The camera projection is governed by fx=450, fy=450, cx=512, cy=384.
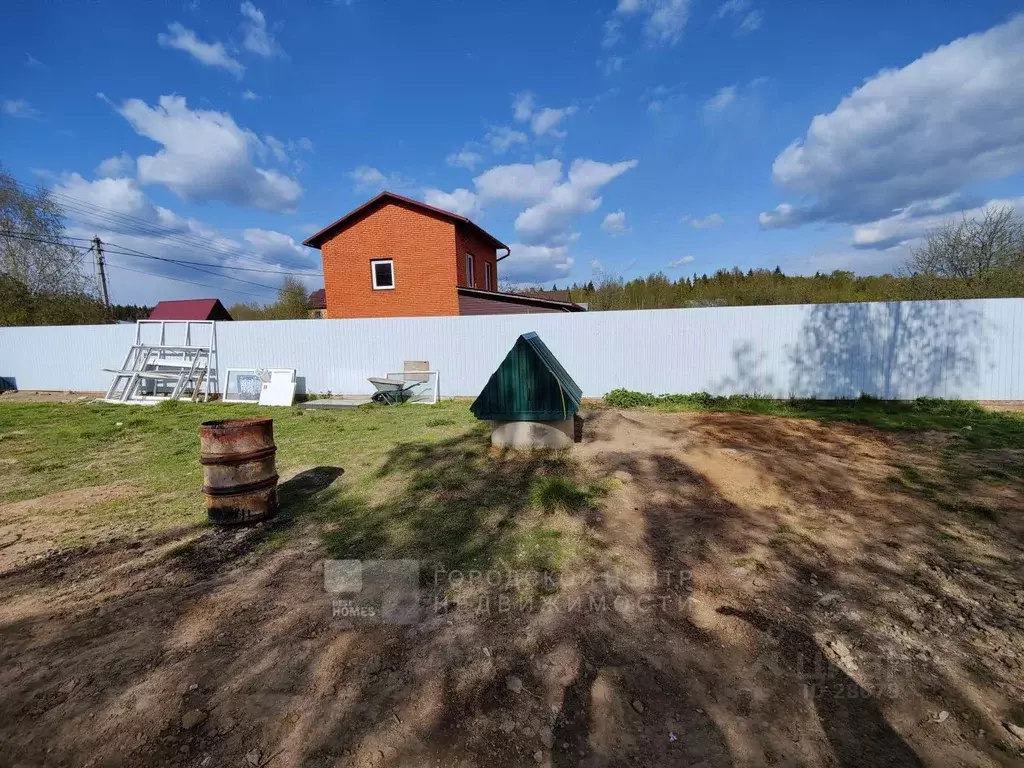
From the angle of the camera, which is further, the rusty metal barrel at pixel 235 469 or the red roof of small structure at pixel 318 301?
the red roof of small structure at pixel 318 301

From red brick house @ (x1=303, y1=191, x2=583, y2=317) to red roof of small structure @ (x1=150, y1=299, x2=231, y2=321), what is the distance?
399 inches

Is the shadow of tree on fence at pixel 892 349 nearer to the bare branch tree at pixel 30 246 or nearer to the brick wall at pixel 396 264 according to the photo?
the brick wall at pixel 396 264

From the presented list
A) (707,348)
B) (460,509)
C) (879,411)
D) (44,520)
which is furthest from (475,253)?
(44,520)

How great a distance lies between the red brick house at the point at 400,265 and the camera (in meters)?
16.8

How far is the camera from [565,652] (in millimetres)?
2363

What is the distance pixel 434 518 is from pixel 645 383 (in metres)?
7.59

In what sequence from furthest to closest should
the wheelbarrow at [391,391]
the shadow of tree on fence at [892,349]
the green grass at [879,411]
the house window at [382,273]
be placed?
the house window at [382,273] < the wheelbarrow at [391,391] < the shadow of tree on fence at [892,349] < the green grass at [879,411]

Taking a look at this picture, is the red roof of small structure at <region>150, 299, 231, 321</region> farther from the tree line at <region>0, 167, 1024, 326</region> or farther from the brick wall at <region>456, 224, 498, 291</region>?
the brick wall at <region>456, 224, 498, 291</region>

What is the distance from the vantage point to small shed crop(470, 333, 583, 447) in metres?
5.61

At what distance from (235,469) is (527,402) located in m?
3.21

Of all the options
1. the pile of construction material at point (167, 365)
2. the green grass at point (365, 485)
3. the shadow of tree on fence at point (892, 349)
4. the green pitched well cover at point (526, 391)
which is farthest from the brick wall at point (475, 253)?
the green pitched well cover at point (526, 391)

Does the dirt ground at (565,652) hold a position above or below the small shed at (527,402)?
below

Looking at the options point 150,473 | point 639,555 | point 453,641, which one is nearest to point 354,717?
point 453,641

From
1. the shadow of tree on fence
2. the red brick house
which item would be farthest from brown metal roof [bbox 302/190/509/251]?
the shadow of tree on fence
